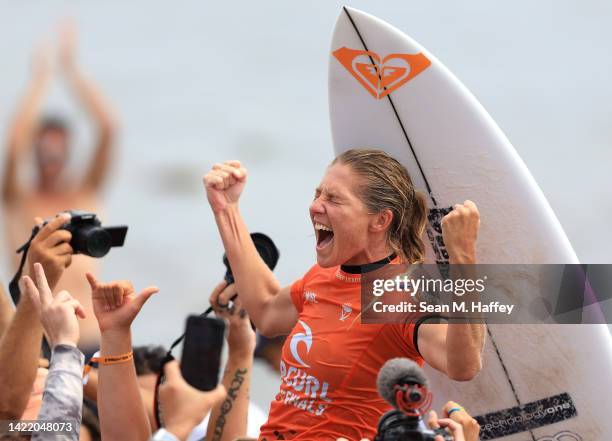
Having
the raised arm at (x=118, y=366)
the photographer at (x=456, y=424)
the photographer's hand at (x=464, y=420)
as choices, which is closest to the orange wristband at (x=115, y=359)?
the raised arm at (x=118, y=366)

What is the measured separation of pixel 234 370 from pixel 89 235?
0.71 metres

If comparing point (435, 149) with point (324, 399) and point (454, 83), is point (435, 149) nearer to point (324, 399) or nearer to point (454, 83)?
point (454, 83)

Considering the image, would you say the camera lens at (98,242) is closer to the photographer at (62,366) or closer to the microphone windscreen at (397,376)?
the photographer at (62,366)

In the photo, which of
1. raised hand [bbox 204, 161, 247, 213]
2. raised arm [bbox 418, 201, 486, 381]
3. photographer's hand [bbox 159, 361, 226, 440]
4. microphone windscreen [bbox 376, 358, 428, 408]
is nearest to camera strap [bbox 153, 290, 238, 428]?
photographer's hand [bbox 159, 361, 226, 440]

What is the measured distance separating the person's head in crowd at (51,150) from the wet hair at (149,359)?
2.27 meters

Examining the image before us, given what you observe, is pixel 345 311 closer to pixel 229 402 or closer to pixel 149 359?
pixel 229 402

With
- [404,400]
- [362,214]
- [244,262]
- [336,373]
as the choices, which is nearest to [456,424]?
[404,400]

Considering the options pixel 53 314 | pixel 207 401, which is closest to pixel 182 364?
pixel 207 401

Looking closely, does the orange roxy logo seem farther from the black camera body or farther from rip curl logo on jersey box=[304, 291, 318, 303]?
the black camera body

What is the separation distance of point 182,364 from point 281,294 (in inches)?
15.5

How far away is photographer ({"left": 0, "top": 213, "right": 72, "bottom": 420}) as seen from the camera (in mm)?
3223

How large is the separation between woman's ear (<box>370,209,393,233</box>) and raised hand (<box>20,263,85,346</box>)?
0.89 metres

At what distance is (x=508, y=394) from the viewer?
12.5ft

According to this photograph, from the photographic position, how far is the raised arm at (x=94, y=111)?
631cm
